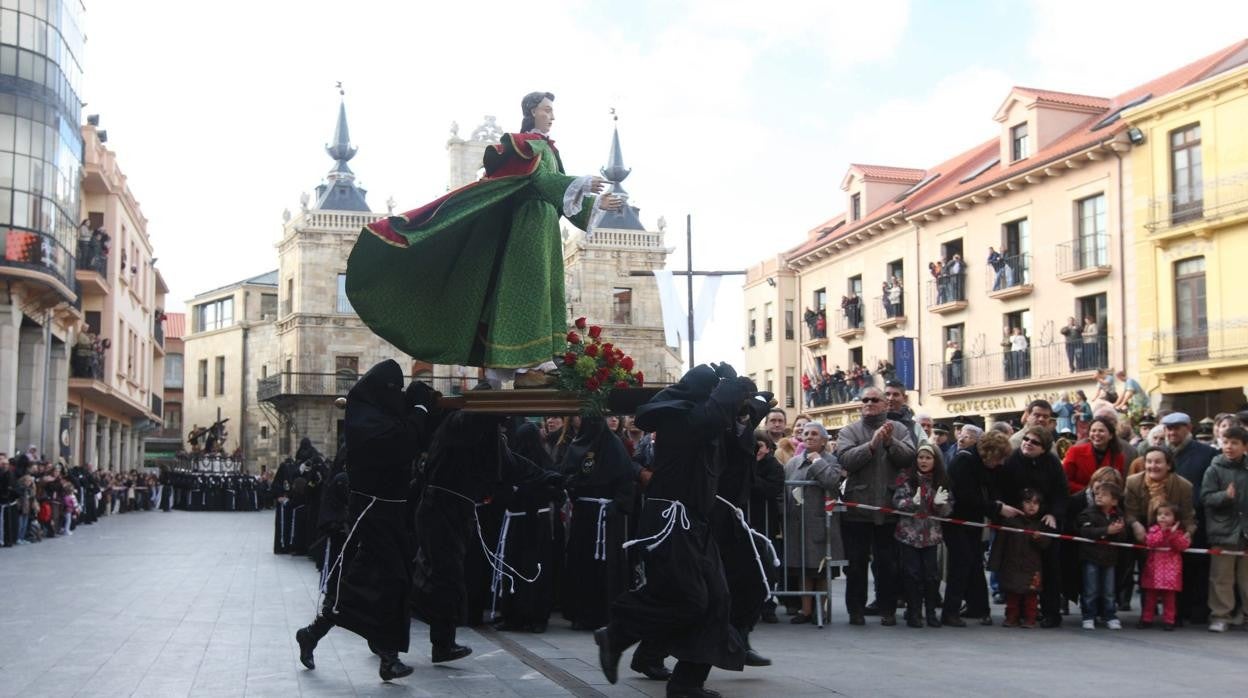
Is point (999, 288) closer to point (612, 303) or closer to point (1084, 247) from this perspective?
point (1084, 247)

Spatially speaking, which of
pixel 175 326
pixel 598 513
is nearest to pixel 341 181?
pixel 175 326

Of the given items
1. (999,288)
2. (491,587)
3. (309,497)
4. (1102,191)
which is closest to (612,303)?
(999,288)

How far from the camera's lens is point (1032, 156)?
33312 mm

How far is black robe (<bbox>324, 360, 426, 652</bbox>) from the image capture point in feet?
25.8

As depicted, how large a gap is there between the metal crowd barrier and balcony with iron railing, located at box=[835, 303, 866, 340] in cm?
2913

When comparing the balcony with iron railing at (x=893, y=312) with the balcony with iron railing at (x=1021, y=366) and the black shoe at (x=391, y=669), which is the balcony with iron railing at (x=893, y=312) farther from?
the black shoe at (x=391, y=669)

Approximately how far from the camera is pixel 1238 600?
10836 millimetres

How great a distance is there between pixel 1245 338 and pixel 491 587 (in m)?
20.8

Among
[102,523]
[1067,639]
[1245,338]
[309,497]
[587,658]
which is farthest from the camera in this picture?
[102,523]

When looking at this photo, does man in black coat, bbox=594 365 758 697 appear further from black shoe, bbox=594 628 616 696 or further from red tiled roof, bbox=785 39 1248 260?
red tiled roof, bbox=785 39 1248 260

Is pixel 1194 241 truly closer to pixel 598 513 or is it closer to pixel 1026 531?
pixel 1026 531

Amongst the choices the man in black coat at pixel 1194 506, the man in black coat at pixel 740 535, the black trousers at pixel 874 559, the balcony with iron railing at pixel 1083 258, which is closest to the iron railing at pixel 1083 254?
the balcony with iron railing at pixel 1083 258

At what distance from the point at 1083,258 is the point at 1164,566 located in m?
21.4

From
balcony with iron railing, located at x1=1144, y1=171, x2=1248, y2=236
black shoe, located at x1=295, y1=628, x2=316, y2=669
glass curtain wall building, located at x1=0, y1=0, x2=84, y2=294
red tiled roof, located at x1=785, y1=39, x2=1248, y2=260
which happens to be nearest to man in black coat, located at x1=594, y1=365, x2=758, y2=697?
black shoe, located at x1=295, y1=628, x2=316, y2=669
